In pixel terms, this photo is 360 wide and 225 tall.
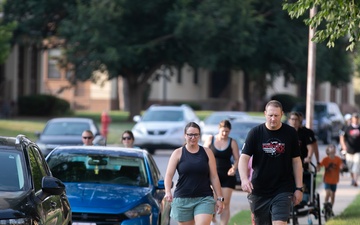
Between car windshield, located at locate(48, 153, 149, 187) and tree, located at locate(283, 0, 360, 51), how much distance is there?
131 inches

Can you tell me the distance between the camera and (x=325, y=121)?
139 feet

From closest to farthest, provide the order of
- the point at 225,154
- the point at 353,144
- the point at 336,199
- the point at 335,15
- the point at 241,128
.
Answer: the point at 335,15, the point at 225,154, the point at 336,199, the point at 353,144, the point at 241,128

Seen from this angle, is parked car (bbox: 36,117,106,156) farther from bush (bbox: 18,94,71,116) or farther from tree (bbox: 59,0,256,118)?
bush (bbox: 18,94,71,116)

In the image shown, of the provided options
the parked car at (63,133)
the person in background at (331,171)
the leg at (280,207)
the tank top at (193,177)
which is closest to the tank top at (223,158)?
the person in background at (331,171)

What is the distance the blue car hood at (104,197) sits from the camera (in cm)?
1237

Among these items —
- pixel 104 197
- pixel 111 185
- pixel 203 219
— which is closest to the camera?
pixel 203 219

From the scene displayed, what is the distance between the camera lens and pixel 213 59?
152 ft

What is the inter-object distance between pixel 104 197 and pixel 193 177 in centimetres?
181

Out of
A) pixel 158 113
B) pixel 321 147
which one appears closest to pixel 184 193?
pixel 158 113

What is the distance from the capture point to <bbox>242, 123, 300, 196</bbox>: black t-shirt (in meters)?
10.7

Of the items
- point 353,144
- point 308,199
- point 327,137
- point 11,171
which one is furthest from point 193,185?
point 327,137

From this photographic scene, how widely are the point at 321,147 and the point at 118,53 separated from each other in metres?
10.4

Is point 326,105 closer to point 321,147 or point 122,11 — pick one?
point 321,147

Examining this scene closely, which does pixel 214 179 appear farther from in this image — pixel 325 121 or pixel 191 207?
pixel 325 121
